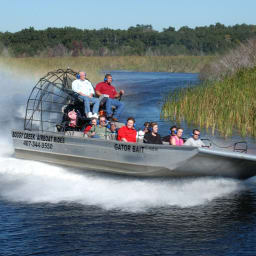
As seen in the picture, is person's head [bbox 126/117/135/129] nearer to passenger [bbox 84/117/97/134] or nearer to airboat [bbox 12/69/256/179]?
airboat [bbox 12/69/256/179]

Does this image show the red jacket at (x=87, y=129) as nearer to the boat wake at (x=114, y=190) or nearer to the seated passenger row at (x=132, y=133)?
the seated passenger row at (x=132, y=133)

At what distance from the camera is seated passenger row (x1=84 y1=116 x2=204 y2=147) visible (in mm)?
14773

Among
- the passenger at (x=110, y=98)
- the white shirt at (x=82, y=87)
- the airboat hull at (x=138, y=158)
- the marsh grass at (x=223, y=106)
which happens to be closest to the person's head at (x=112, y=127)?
the airboat hull at (x=138, y=158)

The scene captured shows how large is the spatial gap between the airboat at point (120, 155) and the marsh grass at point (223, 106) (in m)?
7.20

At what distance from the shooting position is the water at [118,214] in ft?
37.2

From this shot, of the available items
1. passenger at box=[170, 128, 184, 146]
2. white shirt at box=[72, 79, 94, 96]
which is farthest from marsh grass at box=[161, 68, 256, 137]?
passenger at box=[170, 128, 184, 146]

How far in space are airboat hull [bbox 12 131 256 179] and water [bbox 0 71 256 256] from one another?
394 millimetres

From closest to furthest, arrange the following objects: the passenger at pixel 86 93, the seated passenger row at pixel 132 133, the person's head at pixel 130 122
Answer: the seated passenger row at pixel 132 133 < the person's head at pixel 130 122 < the passenger at pixel 86 93

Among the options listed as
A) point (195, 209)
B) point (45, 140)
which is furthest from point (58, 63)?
point (195, 209)

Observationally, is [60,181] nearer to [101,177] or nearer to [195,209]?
[101,177]

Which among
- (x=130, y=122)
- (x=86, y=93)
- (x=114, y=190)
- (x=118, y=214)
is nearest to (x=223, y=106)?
(x=86, y=93)

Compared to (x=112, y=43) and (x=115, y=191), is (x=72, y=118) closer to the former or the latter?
(x=115, y=191)

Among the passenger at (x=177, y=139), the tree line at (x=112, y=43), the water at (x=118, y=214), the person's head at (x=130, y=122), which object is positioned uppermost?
the tree line at (x=112, y=43)

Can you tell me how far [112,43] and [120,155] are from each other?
95.2m
